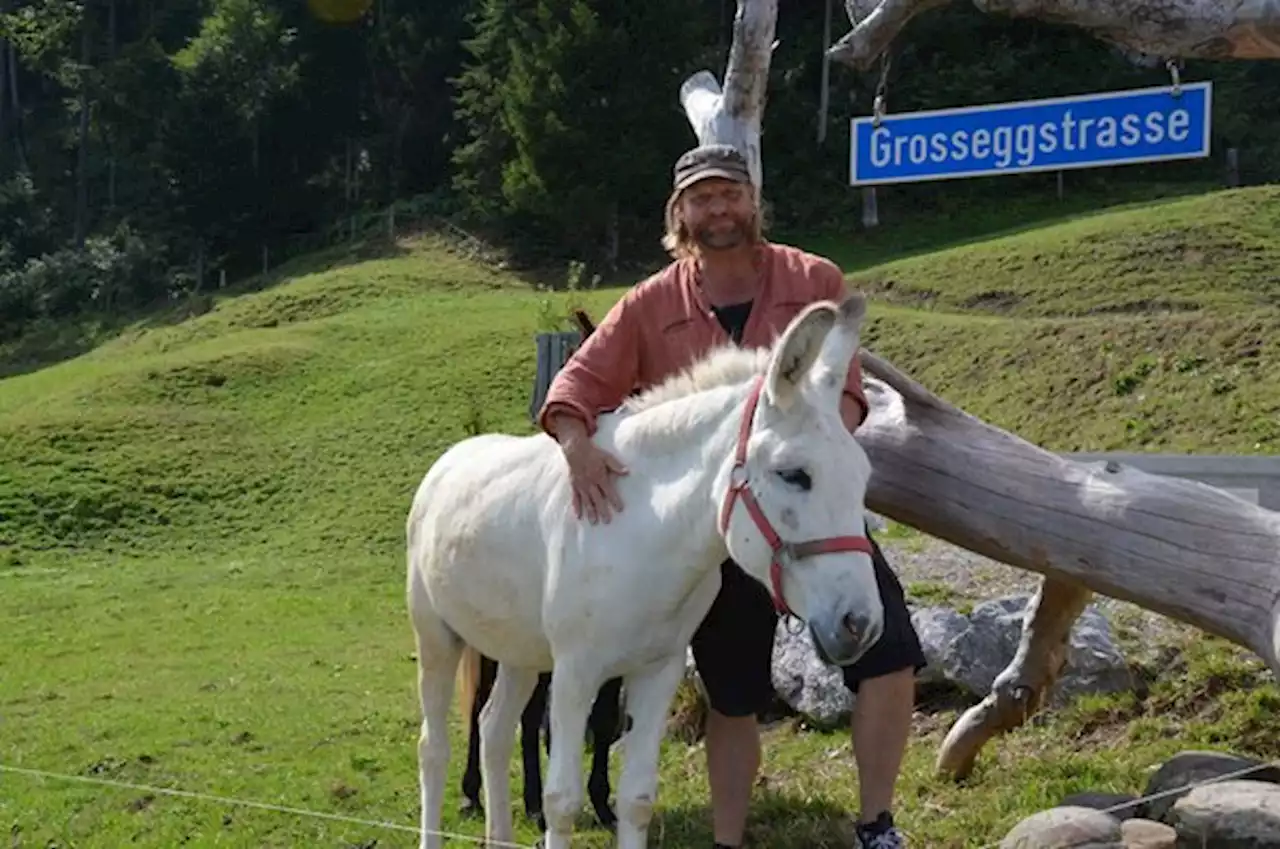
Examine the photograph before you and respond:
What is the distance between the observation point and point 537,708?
6.00 metres

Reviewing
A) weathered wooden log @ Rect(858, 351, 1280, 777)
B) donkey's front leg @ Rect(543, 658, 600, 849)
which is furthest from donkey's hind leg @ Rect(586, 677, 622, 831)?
donkey's front leg @ Rect(543, 658, 600, 849)

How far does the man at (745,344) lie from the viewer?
4.43 m

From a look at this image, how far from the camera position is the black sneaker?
14.2 feet

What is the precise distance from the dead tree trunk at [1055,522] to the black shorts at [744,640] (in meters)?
0.58

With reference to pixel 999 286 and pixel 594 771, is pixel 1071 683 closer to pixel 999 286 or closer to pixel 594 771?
pixel 594 771

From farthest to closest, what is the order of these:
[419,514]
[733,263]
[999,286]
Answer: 1. [999,286]
2. [419,514]
3. [733,263]

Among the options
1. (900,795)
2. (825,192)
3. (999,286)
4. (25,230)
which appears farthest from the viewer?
(25,230)

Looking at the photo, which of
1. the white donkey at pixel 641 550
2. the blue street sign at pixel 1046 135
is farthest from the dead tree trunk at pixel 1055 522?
the white donkey at pixel 641 550

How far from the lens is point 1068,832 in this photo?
4.29 metres

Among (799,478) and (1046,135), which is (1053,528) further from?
(799,478)

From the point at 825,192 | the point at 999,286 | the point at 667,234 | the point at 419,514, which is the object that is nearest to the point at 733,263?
the point at 667,234

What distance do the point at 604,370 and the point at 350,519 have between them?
14.8m

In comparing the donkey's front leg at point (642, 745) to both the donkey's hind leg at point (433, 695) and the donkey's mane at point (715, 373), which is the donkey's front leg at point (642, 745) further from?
the donkey's hind leg at point (433, 695)

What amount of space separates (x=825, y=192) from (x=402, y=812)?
33.6m
